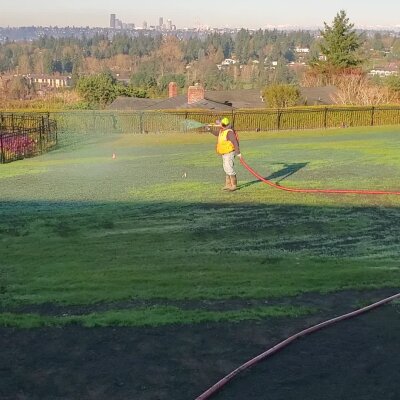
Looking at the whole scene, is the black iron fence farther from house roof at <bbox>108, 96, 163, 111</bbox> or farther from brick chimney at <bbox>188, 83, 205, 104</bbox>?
house roof at <bbox>108, 96, 163, 111</bbox>

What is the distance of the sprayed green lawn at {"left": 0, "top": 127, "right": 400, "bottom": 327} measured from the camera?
829 centimetres

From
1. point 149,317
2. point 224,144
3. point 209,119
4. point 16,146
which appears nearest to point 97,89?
point 209,119

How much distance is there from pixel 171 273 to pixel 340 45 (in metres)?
67.9

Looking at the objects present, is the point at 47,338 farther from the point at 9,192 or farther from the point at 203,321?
the point at 9,192

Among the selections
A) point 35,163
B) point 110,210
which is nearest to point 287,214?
point 110,210

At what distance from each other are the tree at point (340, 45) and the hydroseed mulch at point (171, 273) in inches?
2241

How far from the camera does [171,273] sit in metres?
9.13

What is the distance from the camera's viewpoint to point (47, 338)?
6.91m

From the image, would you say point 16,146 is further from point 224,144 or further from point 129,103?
point 129,103

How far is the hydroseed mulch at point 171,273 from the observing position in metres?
6.19

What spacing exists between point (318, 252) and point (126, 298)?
11.7 ft

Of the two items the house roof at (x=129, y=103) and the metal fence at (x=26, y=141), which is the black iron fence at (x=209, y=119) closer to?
the metal fence at (x=26, y=141)

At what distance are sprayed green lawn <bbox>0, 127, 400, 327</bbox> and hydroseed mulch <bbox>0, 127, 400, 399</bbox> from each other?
0.11 feet

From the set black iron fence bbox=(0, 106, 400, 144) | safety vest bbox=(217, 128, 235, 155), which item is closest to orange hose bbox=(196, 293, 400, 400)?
safety vest bbox=(217, 128, 235, 155)
